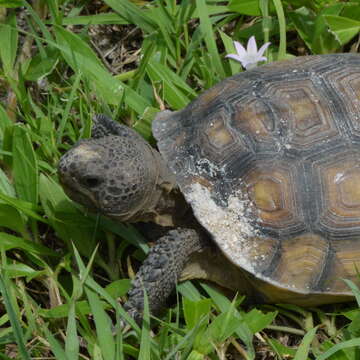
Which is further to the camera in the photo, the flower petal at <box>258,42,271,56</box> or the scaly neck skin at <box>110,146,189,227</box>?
the flower petal at <box>258,42,271,56</box>

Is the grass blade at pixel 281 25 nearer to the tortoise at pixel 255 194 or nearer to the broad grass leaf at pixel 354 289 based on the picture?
the tortoise at pixel 255 194

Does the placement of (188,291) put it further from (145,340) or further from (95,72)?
(95,72)

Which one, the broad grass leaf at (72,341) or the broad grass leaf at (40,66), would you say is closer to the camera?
the broad grass leaf at (72,341)

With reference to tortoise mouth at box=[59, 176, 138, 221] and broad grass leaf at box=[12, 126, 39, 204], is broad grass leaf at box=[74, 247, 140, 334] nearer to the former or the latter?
tortoise mouth at box=[59, 176, 138, 221]

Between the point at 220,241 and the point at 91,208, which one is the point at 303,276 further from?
the point at 91,208

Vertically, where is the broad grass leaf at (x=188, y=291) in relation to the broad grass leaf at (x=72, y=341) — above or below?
below

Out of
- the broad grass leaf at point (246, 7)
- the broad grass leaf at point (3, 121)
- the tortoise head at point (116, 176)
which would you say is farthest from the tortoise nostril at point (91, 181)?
the broad grass leaf at point (246, 7)

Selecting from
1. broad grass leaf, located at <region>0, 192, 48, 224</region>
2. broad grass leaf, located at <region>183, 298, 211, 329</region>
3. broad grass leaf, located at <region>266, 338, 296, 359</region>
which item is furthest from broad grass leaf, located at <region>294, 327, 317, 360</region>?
broad grass leaf, located at <region>0, 192, 48, 224</region>

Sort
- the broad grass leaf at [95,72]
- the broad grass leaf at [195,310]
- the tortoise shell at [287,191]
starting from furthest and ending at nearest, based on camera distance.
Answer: the broad grass leaf at [95,72], the tortoise shell at [287,191], the broad grass leaf at [195,310]
